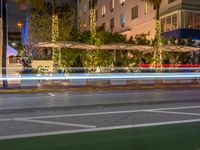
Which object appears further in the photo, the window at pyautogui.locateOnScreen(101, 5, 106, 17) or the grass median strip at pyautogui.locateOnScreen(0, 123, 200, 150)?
the window at pyautogui.locateOnScreen(101, 5, 106, 17)

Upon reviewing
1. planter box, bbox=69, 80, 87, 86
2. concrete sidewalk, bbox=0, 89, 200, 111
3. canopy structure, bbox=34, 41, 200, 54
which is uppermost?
canopy structure, bbox=34, 41, 200, 54

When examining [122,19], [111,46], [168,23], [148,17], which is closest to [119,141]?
[111,46]

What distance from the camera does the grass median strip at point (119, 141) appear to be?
25.6ft

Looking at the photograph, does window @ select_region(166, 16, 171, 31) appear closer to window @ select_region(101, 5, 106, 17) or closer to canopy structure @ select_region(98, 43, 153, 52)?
canopy structure @ select_region(98, 43, 153, 52)

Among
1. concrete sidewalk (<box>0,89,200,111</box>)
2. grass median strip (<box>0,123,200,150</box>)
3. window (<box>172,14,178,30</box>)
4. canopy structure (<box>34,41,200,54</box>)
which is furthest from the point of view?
window (<box>172,14,178,30</box>)

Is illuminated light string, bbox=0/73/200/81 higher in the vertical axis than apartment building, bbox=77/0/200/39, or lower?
lower

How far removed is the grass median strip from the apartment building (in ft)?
94.1

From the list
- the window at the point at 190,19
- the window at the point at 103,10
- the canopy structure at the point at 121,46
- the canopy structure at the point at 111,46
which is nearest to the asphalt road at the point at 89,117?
the canopy structure at the point at 111,46

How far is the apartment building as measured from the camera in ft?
143

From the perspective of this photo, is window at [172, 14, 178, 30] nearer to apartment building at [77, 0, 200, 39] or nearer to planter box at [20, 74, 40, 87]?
apartment building at [77, 0, 200, 39]

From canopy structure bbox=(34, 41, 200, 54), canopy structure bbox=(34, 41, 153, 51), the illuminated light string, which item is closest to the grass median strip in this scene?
the illuminated light string

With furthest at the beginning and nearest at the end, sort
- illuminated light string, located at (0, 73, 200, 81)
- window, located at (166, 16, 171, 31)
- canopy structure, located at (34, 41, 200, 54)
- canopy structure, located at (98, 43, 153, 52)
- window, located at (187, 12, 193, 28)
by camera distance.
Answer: window, located at (166, 16, 171, 31)
window, located at (187, 12, 193, 28)
canopy structure, located at (98, 43, 153, 52)
canopy structure, located at (34, 41, 200, 54)
illuminated light string, located at (0, 73, 200, 81)

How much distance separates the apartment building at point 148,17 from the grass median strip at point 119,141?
94.1 feet

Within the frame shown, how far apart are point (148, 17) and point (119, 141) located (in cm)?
4479
